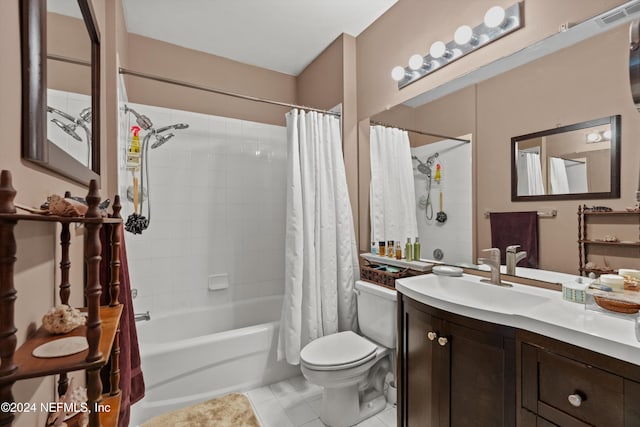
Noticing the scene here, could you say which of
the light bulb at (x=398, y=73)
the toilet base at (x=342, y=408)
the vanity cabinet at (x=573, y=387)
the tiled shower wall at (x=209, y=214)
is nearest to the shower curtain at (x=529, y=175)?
the vanity cabinet at (x=573, y=387)

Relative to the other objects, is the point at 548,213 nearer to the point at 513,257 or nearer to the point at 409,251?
the point at 513,257

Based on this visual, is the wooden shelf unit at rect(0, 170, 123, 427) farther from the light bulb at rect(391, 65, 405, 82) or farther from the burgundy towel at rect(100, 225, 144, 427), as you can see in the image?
the light bulb at rect(391, 65, 405, 82)

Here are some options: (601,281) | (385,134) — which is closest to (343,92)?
(385,134)

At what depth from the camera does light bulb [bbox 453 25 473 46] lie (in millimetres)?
1657

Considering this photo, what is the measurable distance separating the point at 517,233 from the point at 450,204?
0.43 m

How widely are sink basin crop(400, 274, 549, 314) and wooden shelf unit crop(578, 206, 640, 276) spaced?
0.24 metres

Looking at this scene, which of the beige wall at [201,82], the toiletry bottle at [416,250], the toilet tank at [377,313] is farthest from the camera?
the beige wall at [201,82]

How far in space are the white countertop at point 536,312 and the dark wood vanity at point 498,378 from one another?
3cm

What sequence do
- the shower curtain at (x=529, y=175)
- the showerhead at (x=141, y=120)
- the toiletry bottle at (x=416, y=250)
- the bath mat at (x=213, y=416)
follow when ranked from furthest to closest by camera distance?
the showerhead at (x=141, y=120)
the toiletry bottle at (x=416, y=250)
the bath mat at (x=213, y=416)
the shower curtain at (x=529, y=175)

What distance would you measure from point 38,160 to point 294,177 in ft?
5.26

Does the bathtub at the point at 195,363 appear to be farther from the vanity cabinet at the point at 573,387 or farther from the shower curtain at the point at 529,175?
the shower curtain at the point at 529,175

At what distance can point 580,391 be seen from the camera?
902 millimetres

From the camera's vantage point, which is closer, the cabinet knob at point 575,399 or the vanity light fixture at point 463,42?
the cabinet knob at point 575,399

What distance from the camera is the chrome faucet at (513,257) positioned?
1.49 metres
